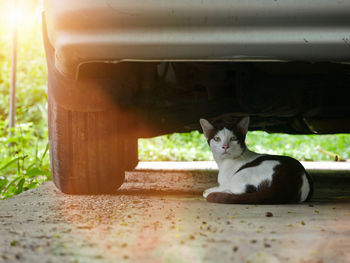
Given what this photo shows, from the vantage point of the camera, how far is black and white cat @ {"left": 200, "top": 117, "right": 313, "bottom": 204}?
2.27 meters

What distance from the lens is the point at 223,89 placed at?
8.94 feet

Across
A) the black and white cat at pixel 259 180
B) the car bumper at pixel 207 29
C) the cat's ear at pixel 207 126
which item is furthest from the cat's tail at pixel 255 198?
the car bumper at pixel 207 29

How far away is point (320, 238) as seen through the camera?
1.53 metres

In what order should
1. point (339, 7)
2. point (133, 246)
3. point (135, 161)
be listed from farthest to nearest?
point (135, 161) → point (339, 7) → point (133, 246)

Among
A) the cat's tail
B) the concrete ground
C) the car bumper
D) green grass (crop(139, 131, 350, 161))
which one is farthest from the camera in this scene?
green grass (crop(139, 131, 350, 161))

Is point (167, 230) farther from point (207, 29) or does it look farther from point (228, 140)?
point (228, 140)

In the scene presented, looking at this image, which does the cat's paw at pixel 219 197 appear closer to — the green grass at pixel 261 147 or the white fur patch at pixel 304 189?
the white fur patch at pixel 304 189

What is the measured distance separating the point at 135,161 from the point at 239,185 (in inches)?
88.6

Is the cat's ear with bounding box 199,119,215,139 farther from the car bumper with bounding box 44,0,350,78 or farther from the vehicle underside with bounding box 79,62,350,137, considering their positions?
the car bumper with bounding box 44,0,350,78

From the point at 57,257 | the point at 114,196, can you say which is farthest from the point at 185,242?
the point at 114,196

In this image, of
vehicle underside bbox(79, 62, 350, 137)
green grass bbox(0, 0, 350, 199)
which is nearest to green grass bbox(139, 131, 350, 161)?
green grass bbox(0, 0, 350, 199)

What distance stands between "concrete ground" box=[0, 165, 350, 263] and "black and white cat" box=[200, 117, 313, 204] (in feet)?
0.24

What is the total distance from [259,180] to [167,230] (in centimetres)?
80

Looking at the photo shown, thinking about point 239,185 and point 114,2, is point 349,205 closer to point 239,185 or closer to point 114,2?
point 239,185
